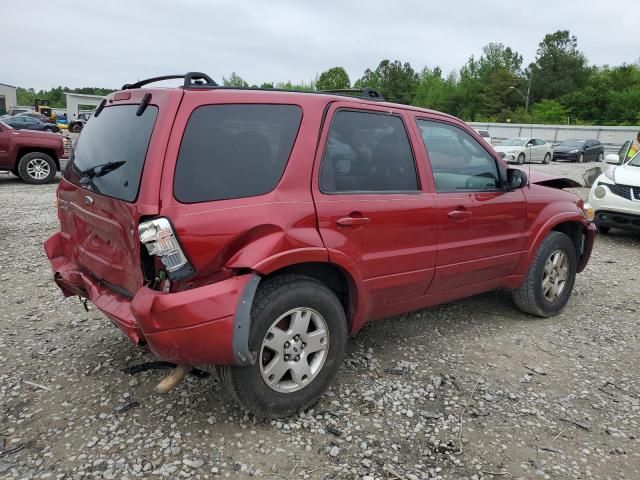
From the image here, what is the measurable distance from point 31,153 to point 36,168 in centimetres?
36

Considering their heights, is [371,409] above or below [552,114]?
below

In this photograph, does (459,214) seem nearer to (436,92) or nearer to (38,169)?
(38,169)

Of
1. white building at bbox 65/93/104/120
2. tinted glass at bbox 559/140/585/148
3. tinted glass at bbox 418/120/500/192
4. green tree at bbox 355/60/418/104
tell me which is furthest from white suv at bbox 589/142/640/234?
green tree at bbox 355/60/418/104

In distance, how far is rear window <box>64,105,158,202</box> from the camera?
8.43 ft

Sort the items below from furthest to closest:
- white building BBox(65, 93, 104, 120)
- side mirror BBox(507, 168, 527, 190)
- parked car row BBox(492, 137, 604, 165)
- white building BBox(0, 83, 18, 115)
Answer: white building BBox(0, 83, 18, 115) < white building BBox(65, 93, 104, 120) < parked car row BBox(492, 137, 604, 165) < side mirror BBox(507, 168, 527, 190)

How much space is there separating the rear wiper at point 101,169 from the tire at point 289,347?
1.01 meters

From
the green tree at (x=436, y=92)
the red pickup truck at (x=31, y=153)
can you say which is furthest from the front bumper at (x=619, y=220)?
the green tree at (x=436, y=92)

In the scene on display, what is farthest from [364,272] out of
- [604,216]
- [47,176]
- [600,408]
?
[47,176]

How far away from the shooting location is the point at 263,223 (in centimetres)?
261

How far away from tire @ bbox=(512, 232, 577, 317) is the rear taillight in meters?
3.08

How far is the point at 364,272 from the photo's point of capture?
3086 millimetres

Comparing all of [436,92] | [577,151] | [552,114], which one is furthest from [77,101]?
[552,114]

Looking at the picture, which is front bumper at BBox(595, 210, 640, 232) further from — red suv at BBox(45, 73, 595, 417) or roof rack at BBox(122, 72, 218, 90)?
roof rack at BBox(122, 72, 218, 90)

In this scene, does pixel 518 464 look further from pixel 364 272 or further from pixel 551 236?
pixel 551 236
